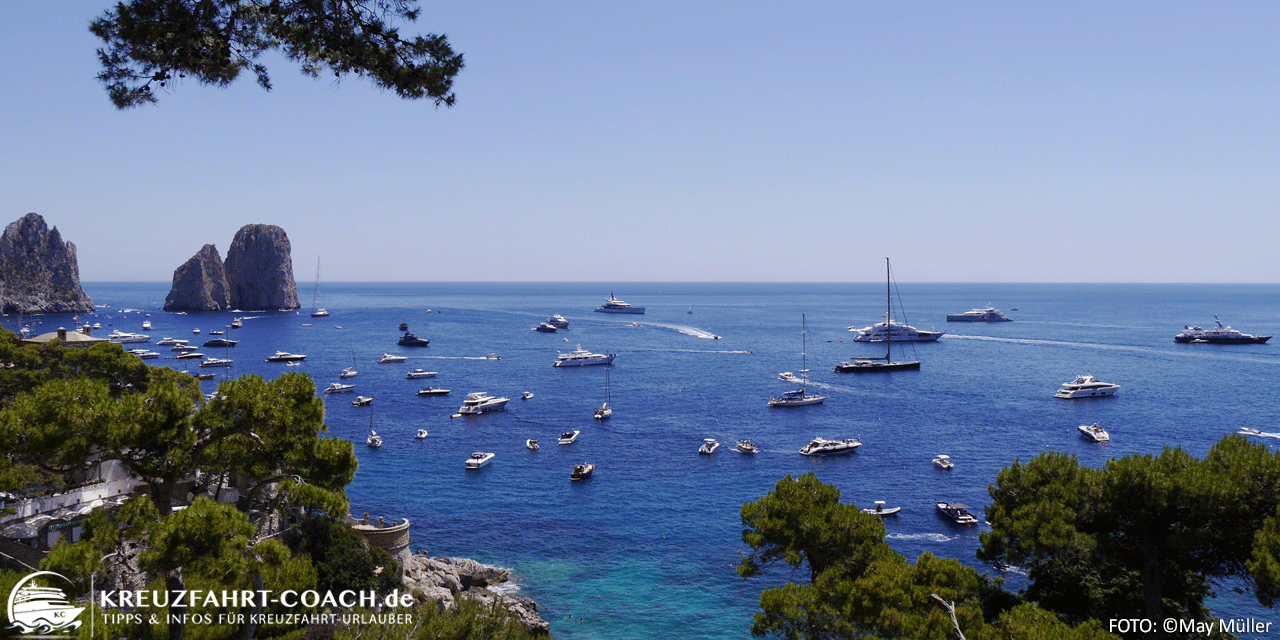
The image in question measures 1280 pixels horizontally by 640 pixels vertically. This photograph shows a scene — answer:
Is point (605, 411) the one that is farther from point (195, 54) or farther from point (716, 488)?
point (195, 54)

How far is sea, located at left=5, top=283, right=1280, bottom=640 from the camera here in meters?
30.9

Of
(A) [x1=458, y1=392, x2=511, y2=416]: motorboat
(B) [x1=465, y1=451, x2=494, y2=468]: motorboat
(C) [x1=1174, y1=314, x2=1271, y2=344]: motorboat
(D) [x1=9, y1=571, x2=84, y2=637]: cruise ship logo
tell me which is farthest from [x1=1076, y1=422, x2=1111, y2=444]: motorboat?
(C) [x1=1174, y1=314, x2=1271, y2=344]: motorboat

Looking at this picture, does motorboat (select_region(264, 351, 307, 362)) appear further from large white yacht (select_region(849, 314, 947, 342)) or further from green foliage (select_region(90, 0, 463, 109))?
green foliage (select_region(90, 0, 463, 109))

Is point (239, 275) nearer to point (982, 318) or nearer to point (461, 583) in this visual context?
point (461, 583)

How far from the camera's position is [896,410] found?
6141cm

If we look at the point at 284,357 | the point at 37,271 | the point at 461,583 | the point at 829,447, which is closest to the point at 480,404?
the point at 829,447

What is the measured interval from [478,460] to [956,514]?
1120 inches

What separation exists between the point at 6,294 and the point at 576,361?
12685cm

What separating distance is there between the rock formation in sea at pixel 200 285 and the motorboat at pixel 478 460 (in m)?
151

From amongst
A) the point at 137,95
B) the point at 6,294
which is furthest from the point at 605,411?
the point at 6,294

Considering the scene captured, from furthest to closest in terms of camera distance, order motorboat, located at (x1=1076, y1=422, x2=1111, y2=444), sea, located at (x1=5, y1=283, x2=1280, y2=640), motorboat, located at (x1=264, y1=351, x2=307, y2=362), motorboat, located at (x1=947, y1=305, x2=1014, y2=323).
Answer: motorboat, located at (x1=947, y1=305, x2=1014, y2=323), motorboat, located at (x1=264, y1=351, x2=307, y2=362), motorboat, located at (x1=1076, y1=422, x2=1111, y2=444), sea, located at (x1=5, y1=283, x2=1280, y2=640)

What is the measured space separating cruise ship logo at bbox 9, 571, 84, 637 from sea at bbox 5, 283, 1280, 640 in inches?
716

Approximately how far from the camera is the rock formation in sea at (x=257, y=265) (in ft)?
559

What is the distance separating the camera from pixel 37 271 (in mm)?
147000
